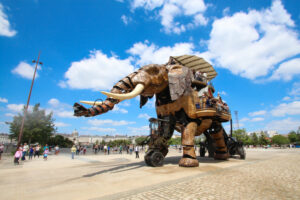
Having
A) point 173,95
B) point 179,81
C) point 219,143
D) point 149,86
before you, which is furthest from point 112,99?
point 219,143

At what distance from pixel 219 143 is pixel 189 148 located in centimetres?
357

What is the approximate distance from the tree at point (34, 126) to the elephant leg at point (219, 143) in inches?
750

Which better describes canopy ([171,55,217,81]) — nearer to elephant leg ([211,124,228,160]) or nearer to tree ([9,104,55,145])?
elephant leg ([211,124,228,160])

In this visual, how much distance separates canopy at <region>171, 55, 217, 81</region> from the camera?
383 inches

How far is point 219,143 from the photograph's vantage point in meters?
9.85

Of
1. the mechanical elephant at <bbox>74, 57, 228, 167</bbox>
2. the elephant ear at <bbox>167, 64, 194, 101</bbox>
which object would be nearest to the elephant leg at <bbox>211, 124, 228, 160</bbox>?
the mechanical elephant at <bbox>74, 57, 228, 167</bbox>

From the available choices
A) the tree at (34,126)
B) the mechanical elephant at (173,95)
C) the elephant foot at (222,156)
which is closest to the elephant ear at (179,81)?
the mechanical elephant at (173,95)

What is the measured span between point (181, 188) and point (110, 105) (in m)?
3.13

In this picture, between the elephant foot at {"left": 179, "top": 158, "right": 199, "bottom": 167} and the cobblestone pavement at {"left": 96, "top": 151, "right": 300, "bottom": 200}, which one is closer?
the cobblestone pavement at {"left": 96, "top": 151, "right": 300, "bottom": 200}

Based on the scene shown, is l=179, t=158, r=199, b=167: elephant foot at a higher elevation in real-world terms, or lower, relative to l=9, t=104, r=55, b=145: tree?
lower

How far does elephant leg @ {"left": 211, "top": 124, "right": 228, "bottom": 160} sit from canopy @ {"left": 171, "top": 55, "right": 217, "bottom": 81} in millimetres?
3369

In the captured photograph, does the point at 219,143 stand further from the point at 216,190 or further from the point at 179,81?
the point at 216,190

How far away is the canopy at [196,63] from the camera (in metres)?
9.73

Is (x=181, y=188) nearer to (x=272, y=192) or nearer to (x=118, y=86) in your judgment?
(x=272, y=192)
